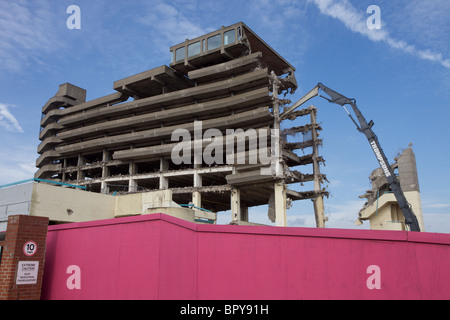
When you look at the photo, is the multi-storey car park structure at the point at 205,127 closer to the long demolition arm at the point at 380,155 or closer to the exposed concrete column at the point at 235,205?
the exposed concrete column at the point at 235,205

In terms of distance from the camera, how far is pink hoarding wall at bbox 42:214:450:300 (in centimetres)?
1030

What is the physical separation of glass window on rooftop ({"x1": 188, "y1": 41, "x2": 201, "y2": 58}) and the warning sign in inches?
1921

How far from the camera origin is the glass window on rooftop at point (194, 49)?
186 ft

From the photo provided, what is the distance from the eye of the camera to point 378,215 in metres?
35.2

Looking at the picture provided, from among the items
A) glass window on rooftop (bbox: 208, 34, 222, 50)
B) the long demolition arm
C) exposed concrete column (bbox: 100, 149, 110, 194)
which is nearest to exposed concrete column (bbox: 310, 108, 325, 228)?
glass window on rooftop (bbox: 208, 34, 222, 50)

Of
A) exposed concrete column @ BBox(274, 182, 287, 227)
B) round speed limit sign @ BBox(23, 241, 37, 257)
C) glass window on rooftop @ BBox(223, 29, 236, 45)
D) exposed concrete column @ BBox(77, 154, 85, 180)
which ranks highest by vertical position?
glass window on rooftop @ BBox(223, 29, 236, 45)

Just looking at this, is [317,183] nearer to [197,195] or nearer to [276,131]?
[276,131]

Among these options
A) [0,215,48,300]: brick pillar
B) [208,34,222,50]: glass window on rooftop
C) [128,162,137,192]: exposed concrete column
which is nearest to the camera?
[0,215,48,300]: brick pillar

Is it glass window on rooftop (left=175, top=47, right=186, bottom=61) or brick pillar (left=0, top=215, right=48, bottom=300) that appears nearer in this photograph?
brick pillar (left=0, top=215, right=48, bottom=300)

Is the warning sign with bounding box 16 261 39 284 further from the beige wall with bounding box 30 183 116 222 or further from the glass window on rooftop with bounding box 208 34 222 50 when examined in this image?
the glass window on rooftop with bounding box 208 34 222 50

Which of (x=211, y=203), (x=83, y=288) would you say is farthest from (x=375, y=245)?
(x=211, y=203)

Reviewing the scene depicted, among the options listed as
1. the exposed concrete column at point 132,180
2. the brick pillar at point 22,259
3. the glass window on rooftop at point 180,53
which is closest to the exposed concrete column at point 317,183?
the glass window on rooftop at point 180,53

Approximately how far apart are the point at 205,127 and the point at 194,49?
12.9m
